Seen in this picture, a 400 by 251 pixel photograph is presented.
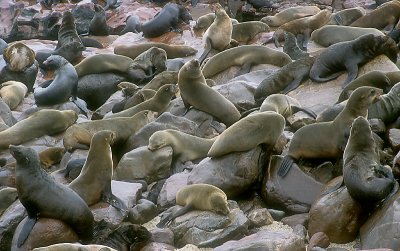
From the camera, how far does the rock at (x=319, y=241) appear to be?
18.1ft

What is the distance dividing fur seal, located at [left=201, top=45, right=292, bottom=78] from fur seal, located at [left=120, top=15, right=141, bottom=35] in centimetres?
625

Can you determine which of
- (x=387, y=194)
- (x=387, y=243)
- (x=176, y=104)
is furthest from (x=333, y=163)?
(x=176, y=104)

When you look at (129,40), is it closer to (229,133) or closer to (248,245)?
(229,133)

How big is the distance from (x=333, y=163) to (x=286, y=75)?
10.2 ft

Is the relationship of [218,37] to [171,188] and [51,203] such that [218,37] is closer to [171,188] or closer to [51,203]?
[171,188]

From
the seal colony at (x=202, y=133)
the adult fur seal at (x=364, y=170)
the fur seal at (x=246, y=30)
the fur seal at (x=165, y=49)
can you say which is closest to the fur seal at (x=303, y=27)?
the seal colony at (x=202, y=133)

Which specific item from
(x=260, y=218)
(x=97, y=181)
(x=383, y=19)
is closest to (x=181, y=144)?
(x=97, y=181)

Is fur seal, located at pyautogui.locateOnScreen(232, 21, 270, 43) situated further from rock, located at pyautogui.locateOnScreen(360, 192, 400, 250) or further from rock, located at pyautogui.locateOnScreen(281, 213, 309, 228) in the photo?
rock, located at pyautogui.locateOnScreen(360, 192, 400, 250)

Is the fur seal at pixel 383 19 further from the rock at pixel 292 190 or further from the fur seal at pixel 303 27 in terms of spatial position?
the rock at pixel 292 190

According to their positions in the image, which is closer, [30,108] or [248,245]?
[248,245]

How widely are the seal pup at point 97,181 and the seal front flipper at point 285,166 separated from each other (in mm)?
1504

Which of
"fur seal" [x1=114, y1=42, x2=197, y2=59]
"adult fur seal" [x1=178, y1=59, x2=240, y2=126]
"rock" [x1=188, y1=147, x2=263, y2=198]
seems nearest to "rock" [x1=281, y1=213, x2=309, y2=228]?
"rock" [x1=188, y1=147, x2=263, y2=198]

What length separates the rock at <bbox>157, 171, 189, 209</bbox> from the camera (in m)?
6.78

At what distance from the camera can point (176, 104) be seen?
9586 mm
